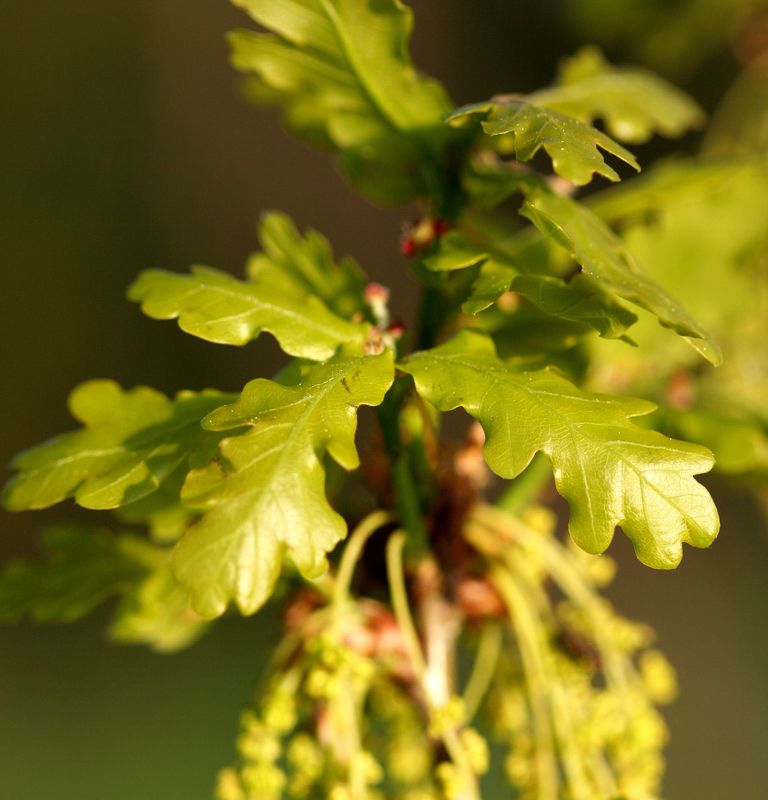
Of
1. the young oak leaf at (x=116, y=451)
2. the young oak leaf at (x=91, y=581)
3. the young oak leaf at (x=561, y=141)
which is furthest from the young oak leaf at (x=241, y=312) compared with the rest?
the young oak leaf at (x=91, y=581)

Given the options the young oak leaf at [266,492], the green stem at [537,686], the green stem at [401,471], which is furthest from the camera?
the green stem at [537,686]

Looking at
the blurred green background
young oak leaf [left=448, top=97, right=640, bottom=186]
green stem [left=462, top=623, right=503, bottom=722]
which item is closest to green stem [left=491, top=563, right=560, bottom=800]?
green stem [left=462, top=623, right=503, bottom=722]

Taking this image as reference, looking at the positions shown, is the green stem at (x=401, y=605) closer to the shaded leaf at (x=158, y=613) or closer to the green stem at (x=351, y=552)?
the green stem at (x=351, y=552)

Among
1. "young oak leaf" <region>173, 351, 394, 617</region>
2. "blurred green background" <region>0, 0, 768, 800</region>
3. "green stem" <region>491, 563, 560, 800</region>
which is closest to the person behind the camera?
"young oak leaf" <region>173, 351, 394, 617</region>

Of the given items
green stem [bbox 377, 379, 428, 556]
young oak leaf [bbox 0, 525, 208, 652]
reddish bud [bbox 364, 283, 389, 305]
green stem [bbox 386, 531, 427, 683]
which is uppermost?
reddish bud [bbox 364, 283, 389, 305]

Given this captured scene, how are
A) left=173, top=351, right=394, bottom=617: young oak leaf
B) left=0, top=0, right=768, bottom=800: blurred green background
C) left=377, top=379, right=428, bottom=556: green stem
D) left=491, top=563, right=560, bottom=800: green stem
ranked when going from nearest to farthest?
left=173, top=351, right=394, bottom=617: young oak leaf → left=377, top=379, right=428, bottom=556: green stem → left=491, top=563, right=560, bottom=800: green stem → left=0, top=0, right=768, bottom=800: blurred green background

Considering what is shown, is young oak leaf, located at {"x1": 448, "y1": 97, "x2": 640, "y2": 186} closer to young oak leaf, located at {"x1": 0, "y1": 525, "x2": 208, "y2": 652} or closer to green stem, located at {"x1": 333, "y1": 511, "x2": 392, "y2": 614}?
green stem, located at {"x1": 333, "y1": 511, "x2": 392, "y2": 614}
